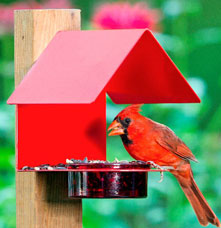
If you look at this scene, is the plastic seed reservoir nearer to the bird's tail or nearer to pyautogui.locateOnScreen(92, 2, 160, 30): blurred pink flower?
the bird's tail

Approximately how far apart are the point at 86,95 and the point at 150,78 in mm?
554

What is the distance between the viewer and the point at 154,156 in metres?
2.92

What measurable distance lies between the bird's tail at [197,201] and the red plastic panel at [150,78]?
1.47 feet

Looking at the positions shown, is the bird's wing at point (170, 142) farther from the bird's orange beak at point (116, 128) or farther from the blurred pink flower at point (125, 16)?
the blurred pink flower at point (125, 16)

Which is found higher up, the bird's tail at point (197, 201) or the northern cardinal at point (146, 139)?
the northern cardinal at point (146, 139)

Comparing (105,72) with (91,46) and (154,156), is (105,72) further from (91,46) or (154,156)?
(154,156)

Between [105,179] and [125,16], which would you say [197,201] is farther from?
[125,16]

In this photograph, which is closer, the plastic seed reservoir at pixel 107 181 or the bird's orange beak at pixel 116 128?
the plastic seed reservoir at pixel 107 181

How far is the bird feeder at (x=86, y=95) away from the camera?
240 centimetres

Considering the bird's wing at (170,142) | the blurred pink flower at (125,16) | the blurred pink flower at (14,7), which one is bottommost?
the bird's wing at (170,142)

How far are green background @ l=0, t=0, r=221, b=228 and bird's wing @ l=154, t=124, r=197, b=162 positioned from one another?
6.26ft

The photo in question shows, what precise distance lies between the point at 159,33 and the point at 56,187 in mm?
2477

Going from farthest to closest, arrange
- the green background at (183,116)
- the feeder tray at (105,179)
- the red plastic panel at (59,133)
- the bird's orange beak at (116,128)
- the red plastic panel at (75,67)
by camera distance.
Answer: the green background at (183,116) < the bird's orange beak at (116,128) < the red plastic panel at (59,133) < the feeder tray at (105,179) < the red plastic panel at (75,67)

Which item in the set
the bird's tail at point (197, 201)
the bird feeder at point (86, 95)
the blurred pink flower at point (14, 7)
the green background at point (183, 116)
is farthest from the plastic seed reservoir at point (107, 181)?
the blurred pink flower at point (14, 7)
